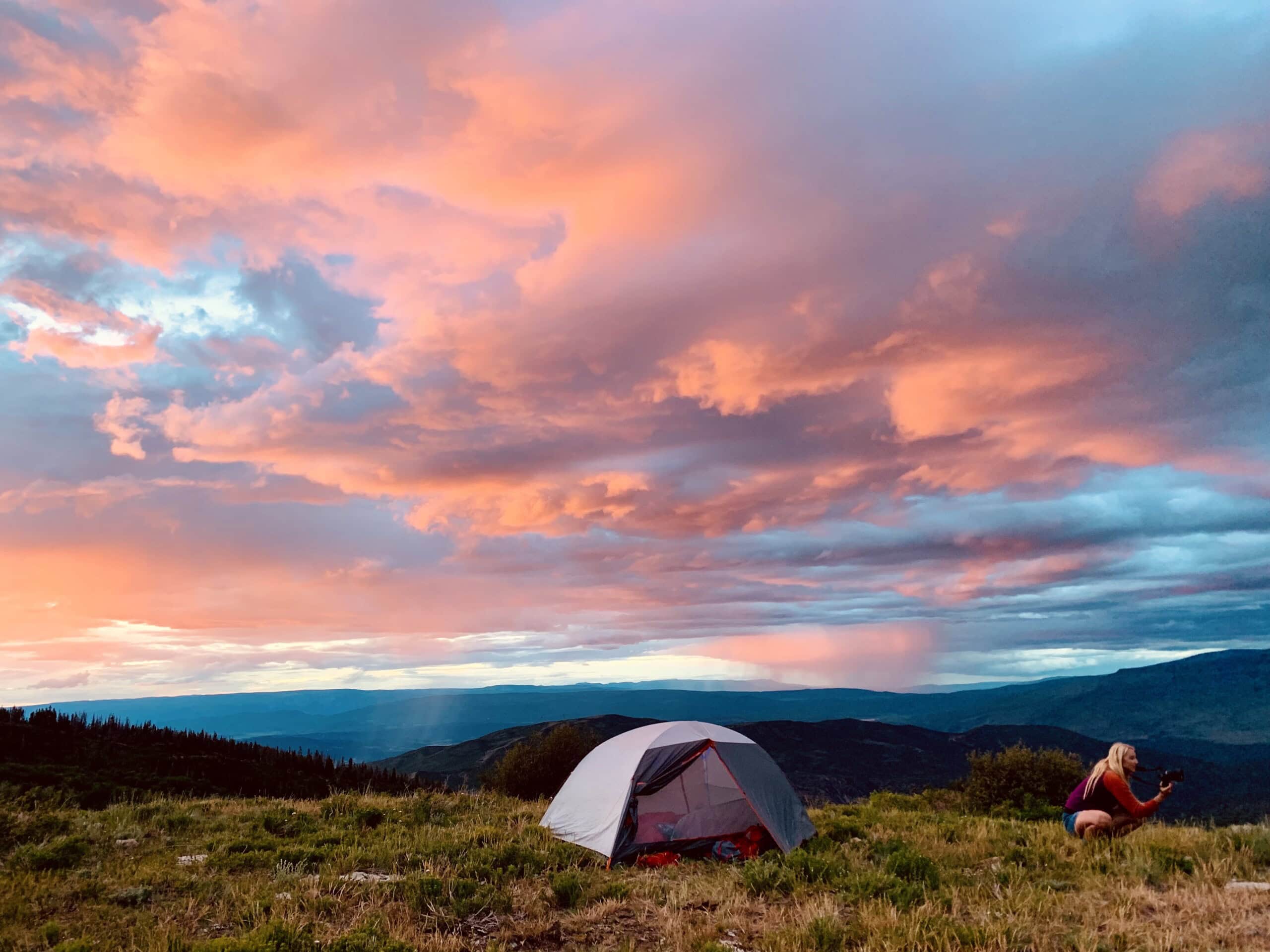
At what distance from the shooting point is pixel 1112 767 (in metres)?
13.8

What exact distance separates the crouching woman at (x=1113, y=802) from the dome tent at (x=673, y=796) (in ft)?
16.7

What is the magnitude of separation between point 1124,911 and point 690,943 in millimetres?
5256

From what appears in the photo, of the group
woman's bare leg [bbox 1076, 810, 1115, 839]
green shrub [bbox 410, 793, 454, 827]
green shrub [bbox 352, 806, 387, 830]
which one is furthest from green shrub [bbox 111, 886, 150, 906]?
woman's bare leg [bbox 1076, 810, 1115, 839]

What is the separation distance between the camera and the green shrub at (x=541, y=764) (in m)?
38.0

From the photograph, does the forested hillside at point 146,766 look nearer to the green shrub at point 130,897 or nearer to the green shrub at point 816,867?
the green shrub at point 130,897

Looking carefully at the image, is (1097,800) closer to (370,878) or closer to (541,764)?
(370,878)

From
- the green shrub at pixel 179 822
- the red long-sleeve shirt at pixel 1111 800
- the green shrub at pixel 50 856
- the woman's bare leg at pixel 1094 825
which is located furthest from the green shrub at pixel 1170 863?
the green shrub at pixel 179 822

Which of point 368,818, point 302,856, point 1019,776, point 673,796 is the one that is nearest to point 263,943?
point 302,856

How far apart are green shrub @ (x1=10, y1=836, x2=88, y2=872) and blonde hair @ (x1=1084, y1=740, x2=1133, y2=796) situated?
17.2 meters

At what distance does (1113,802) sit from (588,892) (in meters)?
9.46

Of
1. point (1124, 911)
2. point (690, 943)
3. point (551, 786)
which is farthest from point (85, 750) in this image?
point (1124, 911)

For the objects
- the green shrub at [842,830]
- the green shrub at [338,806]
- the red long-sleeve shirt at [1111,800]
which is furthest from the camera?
the green shrub at [338,806]

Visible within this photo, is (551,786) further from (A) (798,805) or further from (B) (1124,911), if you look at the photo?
(B) (1124,911)

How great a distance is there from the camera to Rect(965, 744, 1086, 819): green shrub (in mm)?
29438
